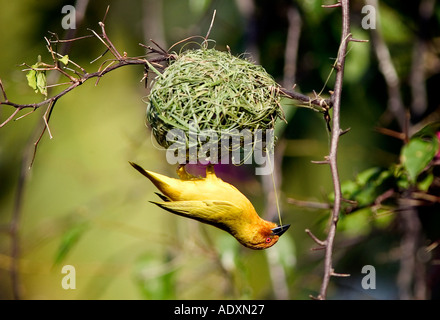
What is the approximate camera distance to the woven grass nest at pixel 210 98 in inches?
73.4

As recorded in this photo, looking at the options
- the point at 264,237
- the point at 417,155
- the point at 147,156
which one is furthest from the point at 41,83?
the point at 147,156

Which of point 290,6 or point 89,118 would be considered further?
point 89,118

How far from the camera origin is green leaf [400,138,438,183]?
2.30 m

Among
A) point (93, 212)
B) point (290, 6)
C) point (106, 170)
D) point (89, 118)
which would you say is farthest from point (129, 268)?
point (290, 6)

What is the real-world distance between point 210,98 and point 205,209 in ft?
1.30

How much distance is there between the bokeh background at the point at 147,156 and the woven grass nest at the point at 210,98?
54.1 inches

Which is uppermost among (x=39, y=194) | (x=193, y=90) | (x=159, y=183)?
(x=39, y=194)

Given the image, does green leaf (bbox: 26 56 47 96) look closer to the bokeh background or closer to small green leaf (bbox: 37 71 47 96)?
small green leaf (bbox: 37 71 47 96)

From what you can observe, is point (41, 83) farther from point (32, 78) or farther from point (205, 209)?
point (205, 209)

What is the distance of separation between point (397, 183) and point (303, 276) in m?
1.37

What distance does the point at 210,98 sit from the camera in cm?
189

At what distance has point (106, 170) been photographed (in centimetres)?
422

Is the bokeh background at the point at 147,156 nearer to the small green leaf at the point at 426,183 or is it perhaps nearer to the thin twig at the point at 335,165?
the small green leaf at the point at 426,183
